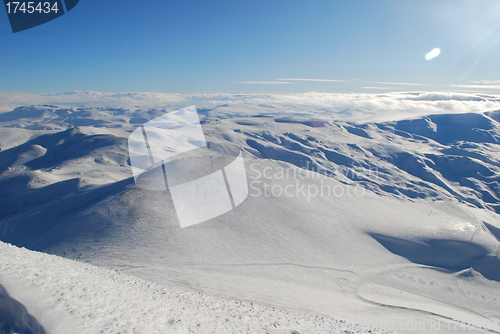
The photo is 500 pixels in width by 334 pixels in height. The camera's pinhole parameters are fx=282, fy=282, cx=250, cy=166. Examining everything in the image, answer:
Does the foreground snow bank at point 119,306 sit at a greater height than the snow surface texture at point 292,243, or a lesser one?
greater

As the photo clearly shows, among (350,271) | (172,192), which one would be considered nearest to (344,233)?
(350,271)

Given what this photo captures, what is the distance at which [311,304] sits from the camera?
47.5ft

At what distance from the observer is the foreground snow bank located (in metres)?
7.72

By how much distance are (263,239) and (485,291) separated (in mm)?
19057

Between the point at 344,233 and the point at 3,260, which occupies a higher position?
the point at 3,260

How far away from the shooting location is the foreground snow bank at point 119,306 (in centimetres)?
772

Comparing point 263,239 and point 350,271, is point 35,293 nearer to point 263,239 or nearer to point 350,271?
point 263,239

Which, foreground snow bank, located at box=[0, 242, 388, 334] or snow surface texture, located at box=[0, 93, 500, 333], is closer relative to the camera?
foreground snow bank, located at box=[0, 242, 388, 334]

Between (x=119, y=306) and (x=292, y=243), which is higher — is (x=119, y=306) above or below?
above

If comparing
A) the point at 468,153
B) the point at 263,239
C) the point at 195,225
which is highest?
the point at 195,225

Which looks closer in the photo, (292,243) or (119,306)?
(119,306)

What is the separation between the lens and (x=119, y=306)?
8.89 m

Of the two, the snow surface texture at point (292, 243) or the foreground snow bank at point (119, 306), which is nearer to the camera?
the foreground snow bank at point (119, 306)

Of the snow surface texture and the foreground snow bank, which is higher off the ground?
the foreground snow bank
